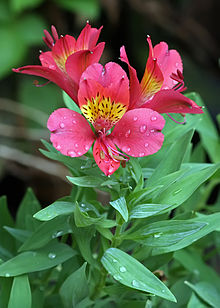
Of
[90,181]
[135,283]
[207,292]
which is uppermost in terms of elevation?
[90,181]

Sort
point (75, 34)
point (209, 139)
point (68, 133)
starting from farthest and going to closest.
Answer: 1. point (75, 34)
2. point (209, 139)
3. point (68, 133)

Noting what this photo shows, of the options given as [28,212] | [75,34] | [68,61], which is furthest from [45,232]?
[75,34]

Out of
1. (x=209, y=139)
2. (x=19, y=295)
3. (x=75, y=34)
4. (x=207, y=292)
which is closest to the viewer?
(x=19, y=295)

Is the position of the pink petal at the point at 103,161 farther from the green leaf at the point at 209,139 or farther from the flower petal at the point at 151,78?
the green leaf at the point at 209,139

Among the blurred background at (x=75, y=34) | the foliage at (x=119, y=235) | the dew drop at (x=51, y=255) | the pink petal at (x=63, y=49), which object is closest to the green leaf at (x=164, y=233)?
the foliage at (x=119, y=235)

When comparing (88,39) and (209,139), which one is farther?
(209,139)

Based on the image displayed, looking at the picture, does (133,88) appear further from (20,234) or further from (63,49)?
(20,234)

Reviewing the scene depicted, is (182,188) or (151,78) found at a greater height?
(151,78)

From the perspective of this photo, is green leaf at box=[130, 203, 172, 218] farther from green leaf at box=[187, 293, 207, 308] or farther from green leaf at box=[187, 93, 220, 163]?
green leaf at box=[187, 93, 220, 163]
